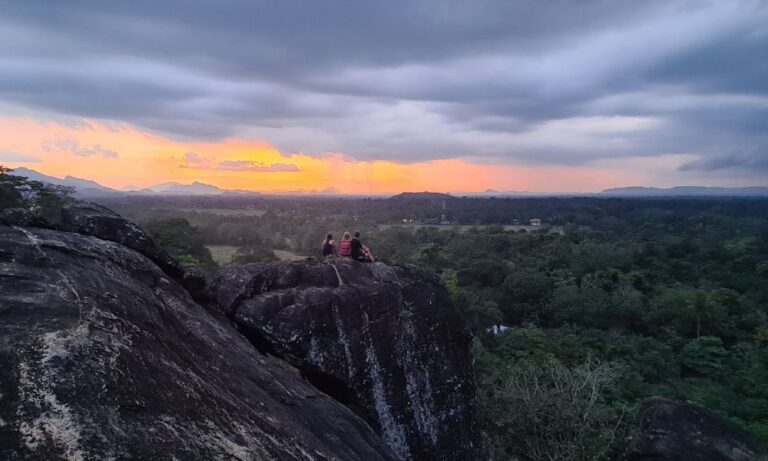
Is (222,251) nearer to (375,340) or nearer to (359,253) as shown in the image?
(359,253)

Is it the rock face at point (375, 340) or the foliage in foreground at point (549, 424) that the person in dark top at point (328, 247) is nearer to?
the rock face at point (375, 340)

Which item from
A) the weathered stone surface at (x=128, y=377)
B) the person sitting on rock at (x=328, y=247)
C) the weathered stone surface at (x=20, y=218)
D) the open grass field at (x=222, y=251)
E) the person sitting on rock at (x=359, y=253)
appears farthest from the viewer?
the open grass field at (x=222, y=251)

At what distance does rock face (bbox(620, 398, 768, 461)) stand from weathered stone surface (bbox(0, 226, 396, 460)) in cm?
984

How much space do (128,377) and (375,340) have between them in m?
5.96

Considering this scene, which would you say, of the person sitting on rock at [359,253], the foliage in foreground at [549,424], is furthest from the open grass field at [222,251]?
the person sitting on rock at [359,253]

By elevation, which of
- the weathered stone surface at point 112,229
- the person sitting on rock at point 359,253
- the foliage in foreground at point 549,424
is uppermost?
the weathered stone surface at point 112,229

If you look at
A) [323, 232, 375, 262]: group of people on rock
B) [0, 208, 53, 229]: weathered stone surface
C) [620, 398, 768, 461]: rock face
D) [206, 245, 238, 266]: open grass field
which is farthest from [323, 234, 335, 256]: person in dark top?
[206, 245, 238, 266]: open grass field

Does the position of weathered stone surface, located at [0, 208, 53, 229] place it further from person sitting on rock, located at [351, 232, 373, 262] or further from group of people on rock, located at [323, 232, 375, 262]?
person sitting on rock, located at [351, 232, 373, 262]

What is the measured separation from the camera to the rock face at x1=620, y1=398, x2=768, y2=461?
13602 mm

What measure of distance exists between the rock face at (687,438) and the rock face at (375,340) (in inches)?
242

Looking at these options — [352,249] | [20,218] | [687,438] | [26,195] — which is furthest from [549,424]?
[26,195]

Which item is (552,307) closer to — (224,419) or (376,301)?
(376,301)

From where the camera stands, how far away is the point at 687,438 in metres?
14.0

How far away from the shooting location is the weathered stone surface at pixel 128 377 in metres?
4.84
